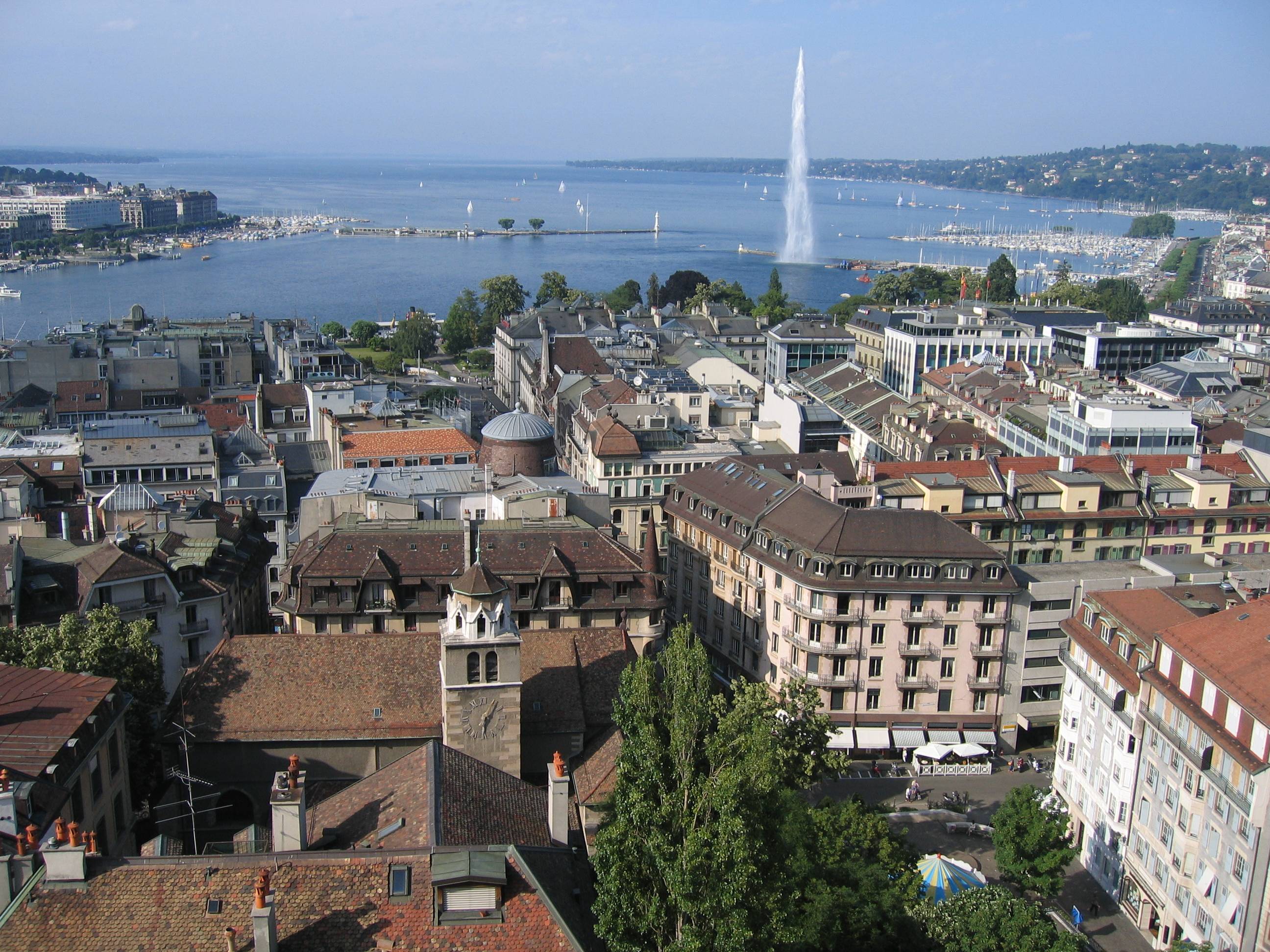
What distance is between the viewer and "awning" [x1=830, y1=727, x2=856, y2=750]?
43.2m

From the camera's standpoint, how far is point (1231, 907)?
2886cm

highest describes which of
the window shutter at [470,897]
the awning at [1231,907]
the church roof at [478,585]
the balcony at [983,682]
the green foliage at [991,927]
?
the church roof at [478,585]

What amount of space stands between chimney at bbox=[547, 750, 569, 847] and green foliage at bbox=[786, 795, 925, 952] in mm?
4762

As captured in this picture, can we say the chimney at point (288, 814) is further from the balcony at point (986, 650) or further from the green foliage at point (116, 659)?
the balcony at point (986, 650)

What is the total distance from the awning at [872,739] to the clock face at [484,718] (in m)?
18.4

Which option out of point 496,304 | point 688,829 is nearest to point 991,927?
point 688,829

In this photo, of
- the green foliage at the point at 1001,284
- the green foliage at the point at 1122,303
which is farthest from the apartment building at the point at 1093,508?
the green foliage at the point at 1001,284

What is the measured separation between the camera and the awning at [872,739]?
143ft

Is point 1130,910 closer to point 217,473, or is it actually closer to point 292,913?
point 292,913

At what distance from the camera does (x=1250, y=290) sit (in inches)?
6654

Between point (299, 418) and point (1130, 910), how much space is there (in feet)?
201

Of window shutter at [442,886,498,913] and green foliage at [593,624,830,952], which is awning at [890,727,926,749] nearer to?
green foliage at [593,624,830,952]

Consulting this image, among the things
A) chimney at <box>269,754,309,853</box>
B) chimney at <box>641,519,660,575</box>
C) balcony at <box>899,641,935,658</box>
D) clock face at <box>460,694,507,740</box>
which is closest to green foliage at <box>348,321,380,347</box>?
chimney at <box>641,519,660,575</box>

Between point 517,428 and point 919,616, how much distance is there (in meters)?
24.4
